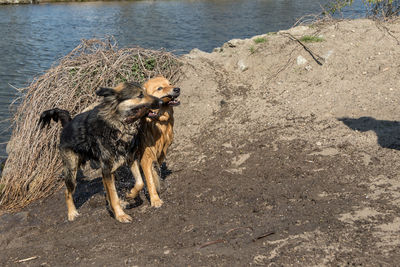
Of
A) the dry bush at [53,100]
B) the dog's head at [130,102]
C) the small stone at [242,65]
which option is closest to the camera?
the dog's head at [130,102]

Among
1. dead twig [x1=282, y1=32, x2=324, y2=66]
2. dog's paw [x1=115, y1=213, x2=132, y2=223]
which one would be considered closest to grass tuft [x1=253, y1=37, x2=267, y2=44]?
dead twig [x1=282, y1=32, x2=324, y2=66]

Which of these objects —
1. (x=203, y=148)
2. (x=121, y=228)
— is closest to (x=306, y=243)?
(x=121, y=228)

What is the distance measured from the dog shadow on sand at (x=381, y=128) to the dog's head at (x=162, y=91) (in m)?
3.20

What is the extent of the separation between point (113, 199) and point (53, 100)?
11.2 feet

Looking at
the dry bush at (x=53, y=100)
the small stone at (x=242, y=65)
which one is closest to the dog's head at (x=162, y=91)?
the dry bush at (x=53, y=100)

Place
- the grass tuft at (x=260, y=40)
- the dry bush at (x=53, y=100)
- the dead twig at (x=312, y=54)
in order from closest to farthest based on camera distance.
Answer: the dry bush at (x=53, y=100)
the dead twig at (x=312, y=54)
the grass tuft at (x=260, y=40)

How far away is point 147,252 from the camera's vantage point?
4.84 metres

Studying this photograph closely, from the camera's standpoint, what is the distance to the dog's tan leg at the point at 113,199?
579cm

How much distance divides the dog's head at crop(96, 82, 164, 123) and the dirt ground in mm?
1509

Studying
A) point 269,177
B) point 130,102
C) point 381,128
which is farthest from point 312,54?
point 130,102

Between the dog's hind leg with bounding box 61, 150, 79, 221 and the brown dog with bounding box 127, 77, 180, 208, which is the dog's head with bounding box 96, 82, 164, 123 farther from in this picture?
the dog's hind leg with bounding box 61, 150, 79, 221

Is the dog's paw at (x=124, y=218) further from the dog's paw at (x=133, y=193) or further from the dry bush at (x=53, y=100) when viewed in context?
the dry bush at (x=53, y=100)

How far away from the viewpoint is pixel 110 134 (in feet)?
18.0

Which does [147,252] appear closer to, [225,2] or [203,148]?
[203,148]
